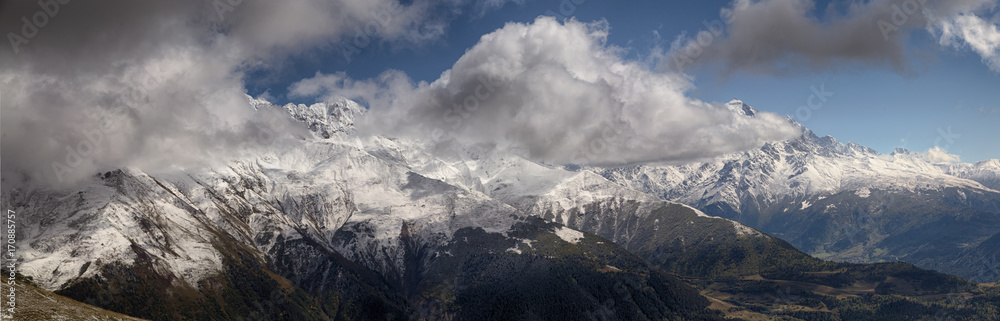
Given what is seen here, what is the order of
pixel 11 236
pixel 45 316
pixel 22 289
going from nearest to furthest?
pixel 11 236
pixel 45 316
pixel 22 289

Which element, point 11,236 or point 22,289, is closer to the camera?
point 11,236

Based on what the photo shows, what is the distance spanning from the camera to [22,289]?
195 metres

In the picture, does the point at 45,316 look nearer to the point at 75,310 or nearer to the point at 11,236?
the point at 75,310

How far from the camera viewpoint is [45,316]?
180m

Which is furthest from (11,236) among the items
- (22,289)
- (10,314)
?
(22,289)

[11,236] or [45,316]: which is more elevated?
[11,236]

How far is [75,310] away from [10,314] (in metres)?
29.0

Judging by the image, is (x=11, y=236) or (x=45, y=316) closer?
(x=11, y=236)

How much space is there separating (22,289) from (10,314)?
3133cm

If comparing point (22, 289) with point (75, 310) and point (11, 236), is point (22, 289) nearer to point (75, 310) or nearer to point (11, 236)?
point (75, 310)

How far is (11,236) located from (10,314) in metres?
25.8

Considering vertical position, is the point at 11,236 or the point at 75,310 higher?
the point at 11,236

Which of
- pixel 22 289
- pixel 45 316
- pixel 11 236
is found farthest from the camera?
pixel 22 289

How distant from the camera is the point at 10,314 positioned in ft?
557
